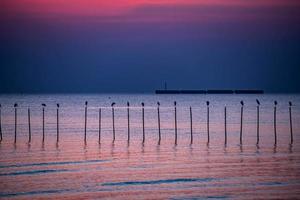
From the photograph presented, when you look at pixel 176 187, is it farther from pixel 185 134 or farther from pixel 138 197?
pixel 185 134

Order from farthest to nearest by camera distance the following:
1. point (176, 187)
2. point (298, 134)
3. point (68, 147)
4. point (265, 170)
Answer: point (298, 134) < point (68, 147) < point (265, 170) < point (176, 187)

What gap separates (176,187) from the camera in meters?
30.3

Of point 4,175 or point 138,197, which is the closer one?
point 138,197

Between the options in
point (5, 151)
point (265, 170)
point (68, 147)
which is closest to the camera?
point (265, 170)

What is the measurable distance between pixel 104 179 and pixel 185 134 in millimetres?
33420

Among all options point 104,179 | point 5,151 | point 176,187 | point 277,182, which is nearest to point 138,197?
point 176,187

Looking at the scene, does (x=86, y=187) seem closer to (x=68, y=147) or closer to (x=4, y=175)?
(x=4, y=175)

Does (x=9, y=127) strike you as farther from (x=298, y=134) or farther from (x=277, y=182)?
(x=277, y=182)

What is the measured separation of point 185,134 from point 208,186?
115ft

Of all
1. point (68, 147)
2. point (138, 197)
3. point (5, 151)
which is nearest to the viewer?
point (138, 197)

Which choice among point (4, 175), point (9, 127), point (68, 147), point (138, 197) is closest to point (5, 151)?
point (68, 147)

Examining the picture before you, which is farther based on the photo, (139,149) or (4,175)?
(139,149)

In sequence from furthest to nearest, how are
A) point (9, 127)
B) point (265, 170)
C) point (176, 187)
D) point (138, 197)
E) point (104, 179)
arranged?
point (9, 127) < point (265, 170) < point (104, 179) < point (176, 187) < point (138, 197)

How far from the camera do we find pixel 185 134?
65.6m
